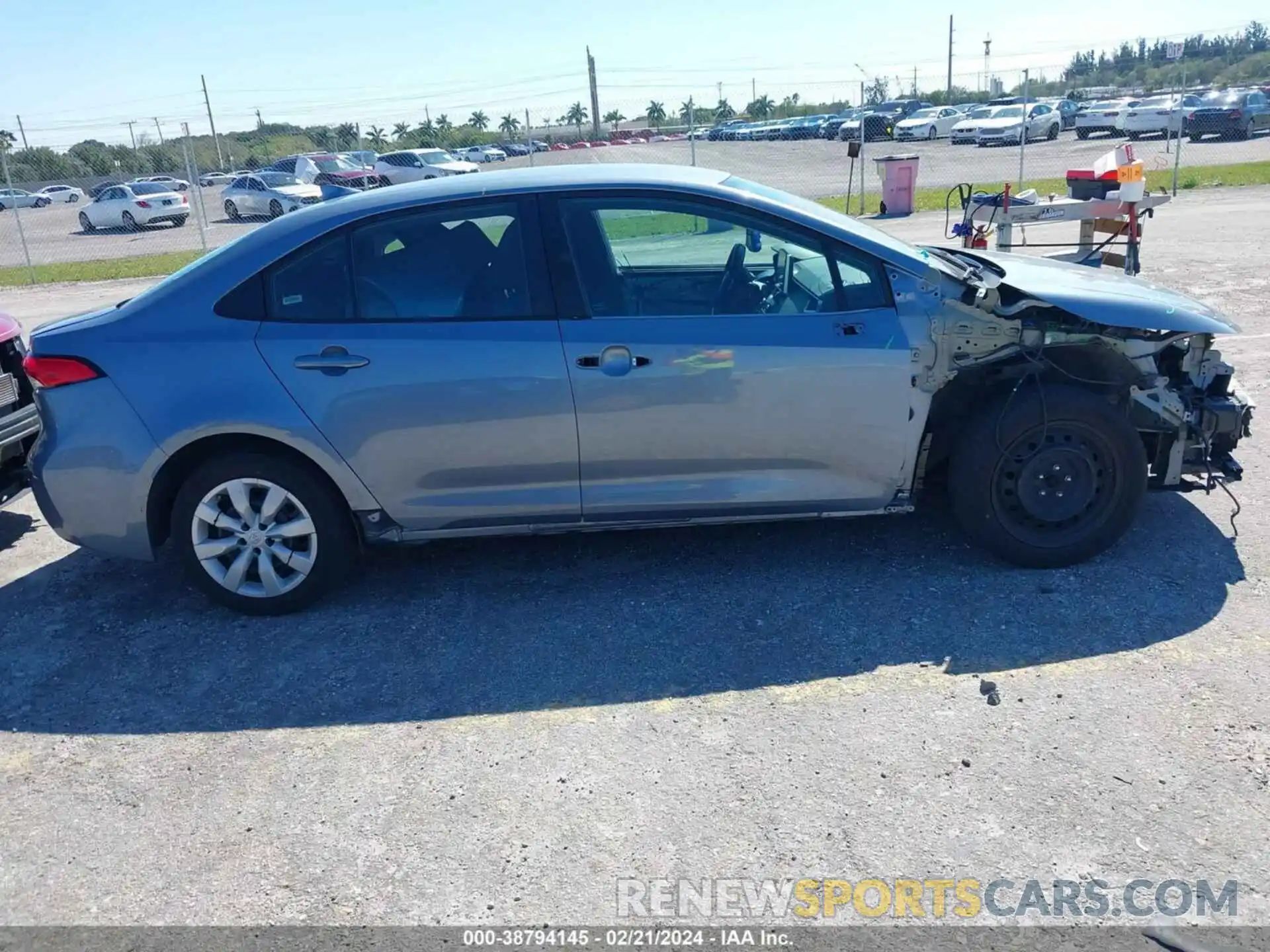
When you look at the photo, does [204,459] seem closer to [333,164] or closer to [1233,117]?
[333,164]

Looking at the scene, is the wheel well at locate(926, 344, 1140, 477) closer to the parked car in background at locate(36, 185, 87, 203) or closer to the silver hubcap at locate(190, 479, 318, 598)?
the silver hubcap at locate(190, 479, 318, 598)

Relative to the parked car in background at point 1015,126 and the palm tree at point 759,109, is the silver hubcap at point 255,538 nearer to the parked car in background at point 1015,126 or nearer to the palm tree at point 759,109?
the parked car in background at point 1015,126

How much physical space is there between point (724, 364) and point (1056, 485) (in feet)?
4.98

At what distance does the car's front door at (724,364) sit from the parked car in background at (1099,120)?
122 ft

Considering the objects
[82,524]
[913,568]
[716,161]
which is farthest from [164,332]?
[716,161]

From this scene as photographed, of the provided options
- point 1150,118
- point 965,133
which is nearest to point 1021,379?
point 1150,118

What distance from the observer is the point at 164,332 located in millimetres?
4230

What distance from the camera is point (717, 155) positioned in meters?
33.3

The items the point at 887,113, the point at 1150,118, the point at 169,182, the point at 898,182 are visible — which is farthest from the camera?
the point at 887,113

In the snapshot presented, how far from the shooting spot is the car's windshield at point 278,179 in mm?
30281

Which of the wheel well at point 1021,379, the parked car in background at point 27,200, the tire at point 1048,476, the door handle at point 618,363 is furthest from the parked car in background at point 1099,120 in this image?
the parked car in background at point 27,200

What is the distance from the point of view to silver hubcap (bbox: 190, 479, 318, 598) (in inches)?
169

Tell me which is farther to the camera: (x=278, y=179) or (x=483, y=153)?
(x=483, y=153)

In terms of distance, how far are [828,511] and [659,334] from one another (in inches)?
41.6
